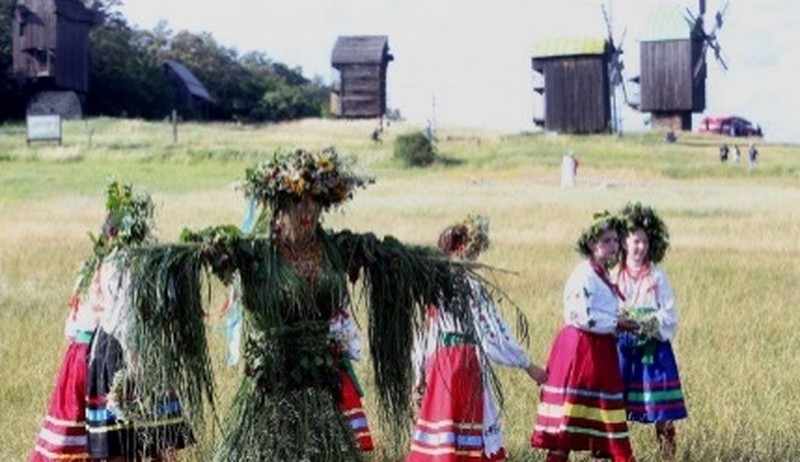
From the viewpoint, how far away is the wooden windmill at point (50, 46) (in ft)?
183

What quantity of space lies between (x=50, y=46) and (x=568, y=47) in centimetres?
2217

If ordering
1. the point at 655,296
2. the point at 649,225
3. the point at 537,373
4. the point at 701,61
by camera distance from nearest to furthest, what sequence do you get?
the point at 537,373 → the point at 655,296 → the point at 649,225 → the point at 701,61

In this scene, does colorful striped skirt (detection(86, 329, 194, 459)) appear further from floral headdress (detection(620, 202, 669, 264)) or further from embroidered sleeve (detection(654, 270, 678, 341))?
floral headdress (detection(620, 202, 669, 264))

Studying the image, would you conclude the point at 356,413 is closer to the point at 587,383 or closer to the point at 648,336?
the point at 587,383

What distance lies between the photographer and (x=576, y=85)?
5731 cm

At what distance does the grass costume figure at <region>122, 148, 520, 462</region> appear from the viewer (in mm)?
4719

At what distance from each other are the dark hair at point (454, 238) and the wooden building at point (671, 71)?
53999 millimetres

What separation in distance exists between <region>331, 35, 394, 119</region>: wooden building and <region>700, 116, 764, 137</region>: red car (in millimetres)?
19831

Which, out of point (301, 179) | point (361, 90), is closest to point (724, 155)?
point (361, 90)

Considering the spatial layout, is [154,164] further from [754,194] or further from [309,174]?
[309,174]

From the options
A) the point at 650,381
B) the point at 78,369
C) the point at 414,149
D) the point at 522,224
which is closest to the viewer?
the point at 78,369

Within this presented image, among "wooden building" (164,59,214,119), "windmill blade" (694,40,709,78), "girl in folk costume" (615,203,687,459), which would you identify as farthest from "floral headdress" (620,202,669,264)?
"wooden building" (164,59,214,119)

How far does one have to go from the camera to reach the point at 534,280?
48.5 ft

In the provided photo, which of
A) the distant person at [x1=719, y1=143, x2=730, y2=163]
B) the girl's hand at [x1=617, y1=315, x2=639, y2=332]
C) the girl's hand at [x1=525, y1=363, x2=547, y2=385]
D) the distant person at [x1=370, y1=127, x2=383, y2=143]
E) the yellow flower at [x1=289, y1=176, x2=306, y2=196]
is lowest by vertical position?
the girl's hand at [x1=525, y1=363, x2=547, y2=385]
